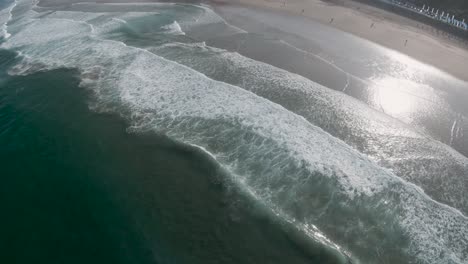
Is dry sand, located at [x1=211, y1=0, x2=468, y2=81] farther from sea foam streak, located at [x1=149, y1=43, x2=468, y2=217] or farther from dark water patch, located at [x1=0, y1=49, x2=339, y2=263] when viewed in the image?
dark water patch, located at [x1=0, y1=49, x2=339, y2=263]

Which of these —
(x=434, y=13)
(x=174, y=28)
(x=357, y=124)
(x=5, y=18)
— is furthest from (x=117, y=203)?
(x=434, y=13)

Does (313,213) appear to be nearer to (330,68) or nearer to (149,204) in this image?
(149,204)

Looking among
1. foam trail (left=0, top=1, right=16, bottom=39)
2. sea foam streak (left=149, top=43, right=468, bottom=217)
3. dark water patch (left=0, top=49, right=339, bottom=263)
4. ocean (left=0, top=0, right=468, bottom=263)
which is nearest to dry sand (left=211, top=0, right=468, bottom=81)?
ocean (left=0, top=0, right=468, bottom=263)

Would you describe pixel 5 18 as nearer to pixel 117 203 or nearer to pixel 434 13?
pixel 117 203

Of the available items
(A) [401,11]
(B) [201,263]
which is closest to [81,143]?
(B) [201,263]

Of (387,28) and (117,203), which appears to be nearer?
(117,203)

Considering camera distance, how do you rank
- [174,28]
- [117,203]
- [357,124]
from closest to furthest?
[117,203] → [357,124] → [174,28]

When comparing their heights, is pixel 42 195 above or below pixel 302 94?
below
